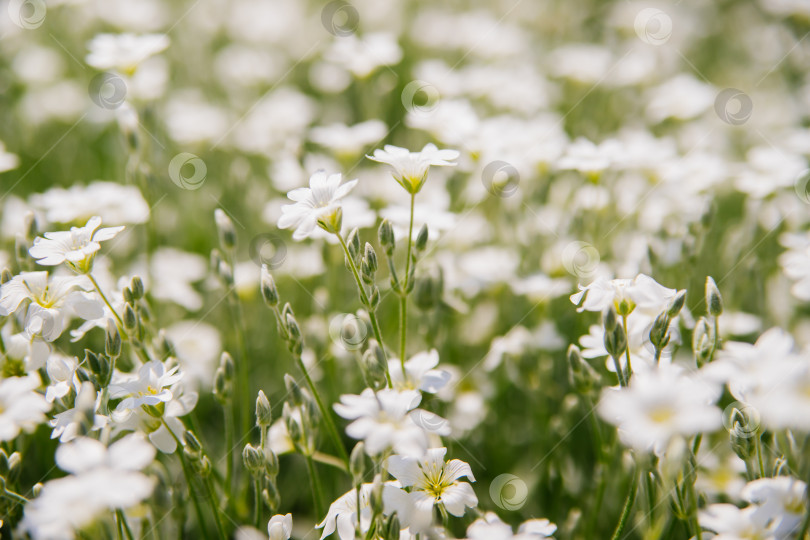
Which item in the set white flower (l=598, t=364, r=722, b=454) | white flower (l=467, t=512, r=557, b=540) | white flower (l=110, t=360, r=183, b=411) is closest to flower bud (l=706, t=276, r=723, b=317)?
white flower (l=598, t=364, r=722, b=454)

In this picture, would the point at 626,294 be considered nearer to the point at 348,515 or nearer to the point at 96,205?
the point at 348,515

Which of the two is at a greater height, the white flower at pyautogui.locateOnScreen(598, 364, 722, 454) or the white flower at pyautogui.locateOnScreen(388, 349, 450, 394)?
the white flower at pyautogui.locateOnScreen(598, 364, 722, 454)

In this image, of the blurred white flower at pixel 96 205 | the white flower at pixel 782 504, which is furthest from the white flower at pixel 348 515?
the blurred white flower at pixel 96 205

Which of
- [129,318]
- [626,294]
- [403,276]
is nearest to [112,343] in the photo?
[129,318]

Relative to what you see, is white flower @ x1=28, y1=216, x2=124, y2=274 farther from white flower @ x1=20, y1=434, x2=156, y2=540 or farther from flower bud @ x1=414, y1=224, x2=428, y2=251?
flower bud @ x1=414, y1=224, x2=428, y2=251

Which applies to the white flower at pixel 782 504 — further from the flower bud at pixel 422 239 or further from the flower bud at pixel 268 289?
the flower bud at pixel 268 289

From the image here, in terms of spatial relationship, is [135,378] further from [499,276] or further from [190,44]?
[190,44]
